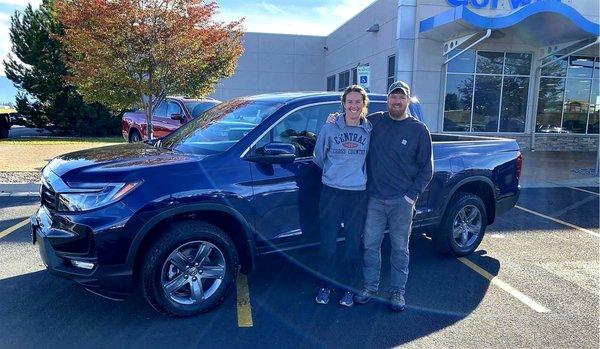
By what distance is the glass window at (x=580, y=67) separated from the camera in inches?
664

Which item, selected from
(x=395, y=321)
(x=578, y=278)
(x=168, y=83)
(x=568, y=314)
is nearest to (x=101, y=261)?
(x=395, y=321)

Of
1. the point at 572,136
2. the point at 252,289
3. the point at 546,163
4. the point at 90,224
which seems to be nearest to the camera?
the point at 90,224

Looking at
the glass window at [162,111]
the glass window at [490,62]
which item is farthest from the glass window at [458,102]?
the glass window at [162,111]

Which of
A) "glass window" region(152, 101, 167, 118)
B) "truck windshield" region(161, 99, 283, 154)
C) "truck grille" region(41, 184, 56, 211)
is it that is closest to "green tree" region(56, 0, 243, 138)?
"glass window" region(152, 101, 167, 118)

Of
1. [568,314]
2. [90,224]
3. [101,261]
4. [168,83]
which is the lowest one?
[568,314]

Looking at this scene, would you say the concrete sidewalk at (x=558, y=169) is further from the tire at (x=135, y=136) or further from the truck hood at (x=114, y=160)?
the tire at (x=135, y=136)

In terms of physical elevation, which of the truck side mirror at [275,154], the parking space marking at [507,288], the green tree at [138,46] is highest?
the green tree at [138,46]

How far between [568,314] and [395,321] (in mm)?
1574

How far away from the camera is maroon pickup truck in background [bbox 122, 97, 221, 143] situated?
1133 centimetres

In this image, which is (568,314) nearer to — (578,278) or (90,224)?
(578,278)

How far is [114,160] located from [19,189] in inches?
232

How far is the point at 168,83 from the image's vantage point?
10133 millimetres

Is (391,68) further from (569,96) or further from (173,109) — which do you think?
(173,109)

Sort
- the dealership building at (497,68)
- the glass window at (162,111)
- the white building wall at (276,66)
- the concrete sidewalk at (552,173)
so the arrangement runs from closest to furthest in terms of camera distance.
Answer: the concrete sidewalk at (552,173), the glass window at (162,111), the dealership building at (497,68), the white building wall at (276,66)
